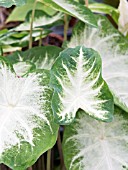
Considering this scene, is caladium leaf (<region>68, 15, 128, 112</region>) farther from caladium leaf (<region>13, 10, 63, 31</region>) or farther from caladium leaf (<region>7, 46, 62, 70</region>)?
caladium leaf (<region>13, 10, 63, 31</region>)

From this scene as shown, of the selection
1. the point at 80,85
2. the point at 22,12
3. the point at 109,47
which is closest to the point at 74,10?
the point at 109,47

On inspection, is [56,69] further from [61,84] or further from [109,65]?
[109,65]

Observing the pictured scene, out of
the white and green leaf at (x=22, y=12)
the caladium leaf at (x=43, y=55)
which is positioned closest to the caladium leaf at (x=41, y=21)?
the caladium leaf at (x=43, y=55)

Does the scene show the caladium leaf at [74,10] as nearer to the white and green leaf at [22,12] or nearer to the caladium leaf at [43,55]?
the caladium leaf at [43,55]

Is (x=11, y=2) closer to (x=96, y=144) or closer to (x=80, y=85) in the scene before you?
(x=80, y=85)

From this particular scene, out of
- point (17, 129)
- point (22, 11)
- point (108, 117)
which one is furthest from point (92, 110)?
point (22, 11)

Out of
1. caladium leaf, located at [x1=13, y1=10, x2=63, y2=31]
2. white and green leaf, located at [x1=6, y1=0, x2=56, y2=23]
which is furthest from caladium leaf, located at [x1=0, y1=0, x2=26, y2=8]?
white and green leaf, located at [x1=6, y1=0, x2=56, y2=23]
